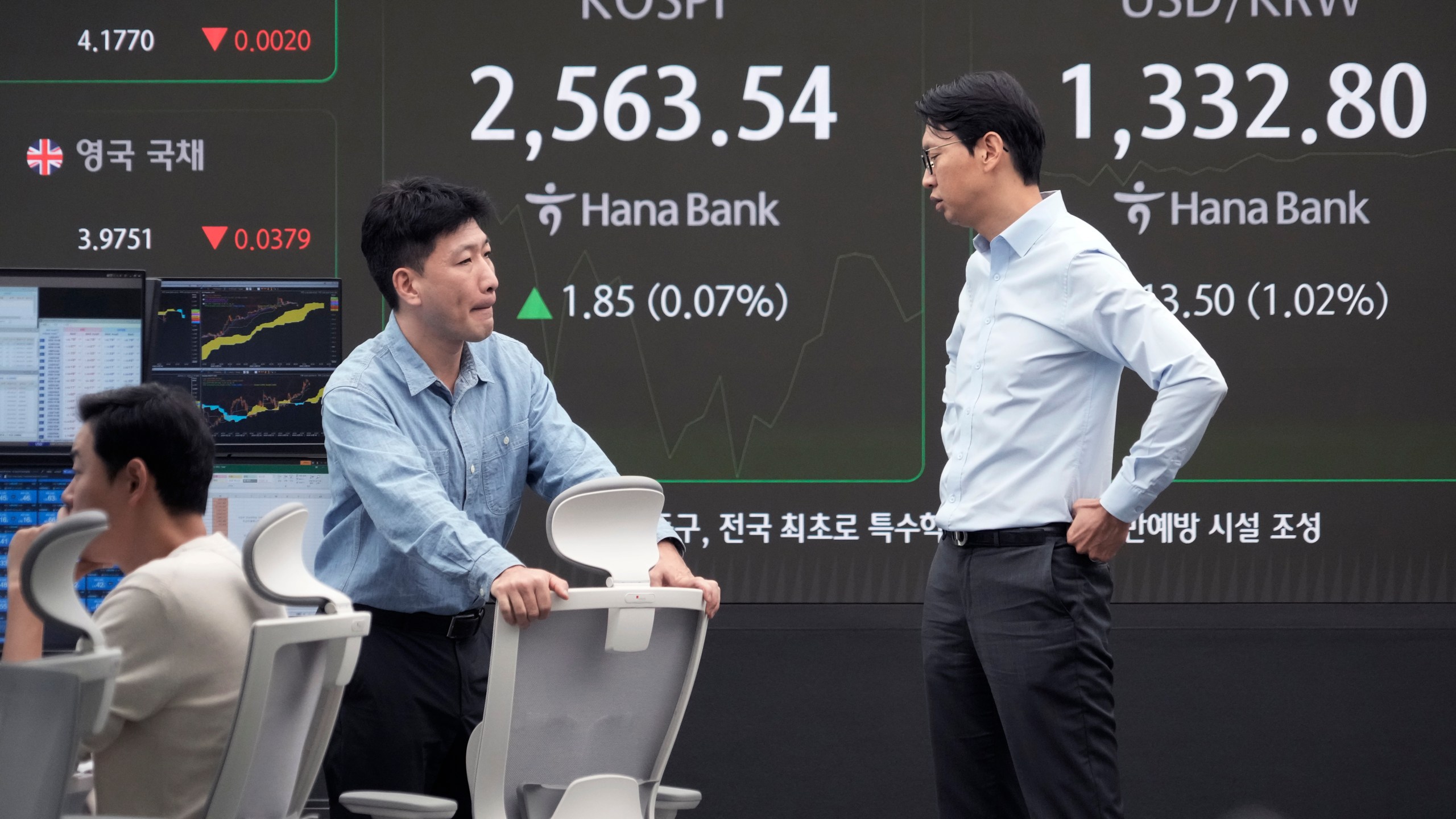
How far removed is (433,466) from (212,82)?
233cm

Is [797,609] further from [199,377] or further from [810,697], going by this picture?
[199,377]

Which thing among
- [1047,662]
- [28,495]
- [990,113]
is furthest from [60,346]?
[1047,662]

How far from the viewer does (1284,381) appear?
385 cm

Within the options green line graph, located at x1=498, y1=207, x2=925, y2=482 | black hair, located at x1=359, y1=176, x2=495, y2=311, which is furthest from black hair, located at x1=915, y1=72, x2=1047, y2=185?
green line graph, located at x1=498, y1=207, x2=925, y2=482

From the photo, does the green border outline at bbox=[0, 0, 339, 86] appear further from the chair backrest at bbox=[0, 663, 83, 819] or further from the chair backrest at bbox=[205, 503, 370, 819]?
the chair backrest at bbox=[0, 663, 83, 819]

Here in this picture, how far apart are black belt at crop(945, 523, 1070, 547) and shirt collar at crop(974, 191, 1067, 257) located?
44 centimetres

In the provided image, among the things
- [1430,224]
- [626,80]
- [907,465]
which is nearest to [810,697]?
[907,465]

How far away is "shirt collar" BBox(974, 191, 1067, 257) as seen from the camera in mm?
2209

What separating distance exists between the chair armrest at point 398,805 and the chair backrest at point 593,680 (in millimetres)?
45

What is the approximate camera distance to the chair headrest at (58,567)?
3.86 feet

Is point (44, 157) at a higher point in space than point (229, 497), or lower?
higher

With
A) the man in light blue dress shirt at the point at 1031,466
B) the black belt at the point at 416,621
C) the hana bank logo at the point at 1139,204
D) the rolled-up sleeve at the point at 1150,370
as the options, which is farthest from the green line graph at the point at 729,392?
the black belt at the point at 416,621

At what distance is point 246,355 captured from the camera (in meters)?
2.97

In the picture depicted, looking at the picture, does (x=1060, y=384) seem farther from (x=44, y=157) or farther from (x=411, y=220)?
(x=44, y=157)
